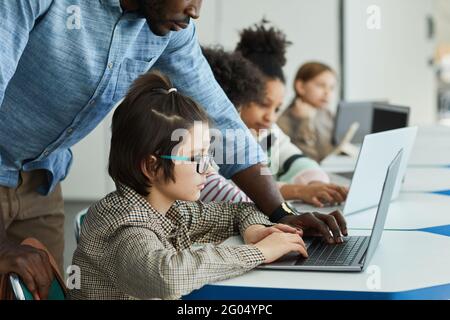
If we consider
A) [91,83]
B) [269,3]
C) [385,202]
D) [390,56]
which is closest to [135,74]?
[91,83]

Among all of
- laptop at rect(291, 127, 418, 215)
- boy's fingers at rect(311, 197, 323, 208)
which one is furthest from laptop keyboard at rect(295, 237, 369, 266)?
boy's fingers at rect(311, 197, 323, 208)

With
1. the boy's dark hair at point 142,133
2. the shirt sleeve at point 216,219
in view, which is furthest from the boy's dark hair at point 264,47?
the boy's dark hair at point 142,133

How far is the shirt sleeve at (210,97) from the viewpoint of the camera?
1.83 m

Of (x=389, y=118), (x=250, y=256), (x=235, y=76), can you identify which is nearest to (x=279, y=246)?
(x=250, y=256)

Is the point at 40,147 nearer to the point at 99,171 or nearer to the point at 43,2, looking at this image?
the point at 43,2

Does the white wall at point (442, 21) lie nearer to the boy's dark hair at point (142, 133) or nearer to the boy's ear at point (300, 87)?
the boy's ear at point (300, 87)

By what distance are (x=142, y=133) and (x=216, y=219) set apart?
29cm

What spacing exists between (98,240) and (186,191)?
197 mm

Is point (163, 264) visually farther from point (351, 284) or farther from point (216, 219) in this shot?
point (216, 219)

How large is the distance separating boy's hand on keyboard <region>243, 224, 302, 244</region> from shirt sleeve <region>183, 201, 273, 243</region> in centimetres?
5

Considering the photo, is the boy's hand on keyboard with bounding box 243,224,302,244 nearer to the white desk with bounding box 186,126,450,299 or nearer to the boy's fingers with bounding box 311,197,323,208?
the white desk with bounding box 186,126,450,299

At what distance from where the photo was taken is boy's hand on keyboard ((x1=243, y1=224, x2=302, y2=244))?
1528mm

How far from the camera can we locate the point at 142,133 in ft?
4.98

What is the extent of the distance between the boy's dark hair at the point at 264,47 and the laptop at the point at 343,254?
1160 millimetres
